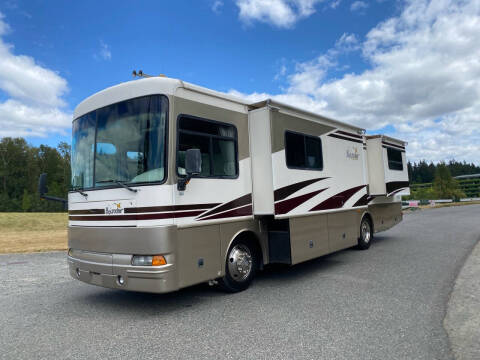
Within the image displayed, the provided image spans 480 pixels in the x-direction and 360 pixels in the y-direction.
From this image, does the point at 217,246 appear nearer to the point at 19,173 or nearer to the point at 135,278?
the point at 135,278

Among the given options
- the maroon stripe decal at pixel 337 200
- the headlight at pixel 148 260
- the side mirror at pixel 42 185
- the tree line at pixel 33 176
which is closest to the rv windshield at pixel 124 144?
the side mirror at pixel 42 185

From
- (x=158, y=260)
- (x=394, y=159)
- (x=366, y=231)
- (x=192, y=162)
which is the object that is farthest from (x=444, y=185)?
(x=158, y=260)

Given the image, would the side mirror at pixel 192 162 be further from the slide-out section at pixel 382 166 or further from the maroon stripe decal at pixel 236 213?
the slide-out section at pixel 382 166

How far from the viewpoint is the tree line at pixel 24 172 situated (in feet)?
157

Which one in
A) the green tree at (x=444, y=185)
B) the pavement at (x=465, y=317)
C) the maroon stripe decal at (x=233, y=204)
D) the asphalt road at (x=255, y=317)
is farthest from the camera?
the green tree at (x=444, y=185)

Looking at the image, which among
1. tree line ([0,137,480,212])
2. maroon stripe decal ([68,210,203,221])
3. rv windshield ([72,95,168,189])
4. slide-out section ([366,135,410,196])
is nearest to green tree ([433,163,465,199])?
tree line ([0,137,480,212])

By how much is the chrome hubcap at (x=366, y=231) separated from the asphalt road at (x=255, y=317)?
5.86ft

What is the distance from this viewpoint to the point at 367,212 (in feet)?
30.5

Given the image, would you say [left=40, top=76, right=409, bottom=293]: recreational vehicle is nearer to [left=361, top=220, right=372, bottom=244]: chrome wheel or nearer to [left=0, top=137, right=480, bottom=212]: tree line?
[left=361, top=220, right=372, bottom=244]: chrome wheel

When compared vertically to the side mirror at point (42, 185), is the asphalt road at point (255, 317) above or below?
below

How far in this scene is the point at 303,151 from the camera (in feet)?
21.9

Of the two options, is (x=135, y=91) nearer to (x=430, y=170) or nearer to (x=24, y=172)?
(x=24, y=172)

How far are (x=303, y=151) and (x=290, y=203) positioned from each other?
1.11m

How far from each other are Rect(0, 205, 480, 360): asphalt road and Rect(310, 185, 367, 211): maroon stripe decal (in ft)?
4.12
